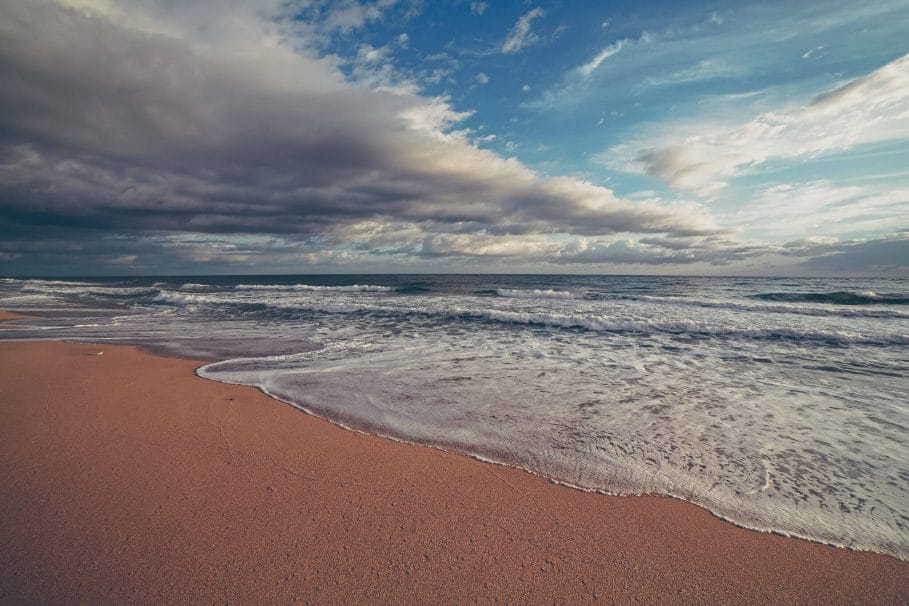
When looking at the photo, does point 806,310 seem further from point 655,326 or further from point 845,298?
point 655,326

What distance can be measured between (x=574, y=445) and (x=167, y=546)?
13.2ft

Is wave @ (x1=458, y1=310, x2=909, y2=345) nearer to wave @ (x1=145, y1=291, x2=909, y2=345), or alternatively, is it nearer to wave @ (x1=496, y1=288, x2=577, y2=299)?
wave @ (x1=145, y1=291, x2=909, y2=345)

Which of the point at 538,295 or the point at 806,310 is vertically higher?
the point at 538,295

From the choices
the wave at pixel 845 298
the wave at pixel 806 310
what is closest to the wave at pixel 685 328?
the wave at pixel 806 310

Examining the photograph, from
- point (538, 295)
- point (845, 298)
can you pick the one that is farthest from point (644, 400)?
point (845, 298)

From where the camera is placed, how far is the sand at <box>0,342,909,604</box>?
2.49 meters

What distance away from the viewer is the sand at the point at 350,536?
249 centimetres

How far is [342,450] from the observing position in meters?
4.36

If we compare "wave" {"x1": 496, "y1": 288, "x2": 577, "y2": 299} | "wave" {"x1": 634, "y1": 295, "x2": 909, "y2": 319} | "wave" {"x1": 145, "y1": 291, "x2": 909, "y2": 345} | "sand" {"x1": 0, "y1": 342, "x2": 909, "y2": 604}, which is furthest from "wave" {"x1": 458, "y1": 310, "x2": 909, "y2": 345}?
"wave" {"x1": 496, "y1": 288, "x2": 577, "y2": 299}

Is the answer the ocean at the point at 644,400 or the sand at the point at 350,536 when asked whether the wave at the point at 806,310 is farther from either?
the sand at the point at 350,536

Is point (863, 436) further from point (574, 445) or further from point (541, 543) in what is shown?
point (541, 543)

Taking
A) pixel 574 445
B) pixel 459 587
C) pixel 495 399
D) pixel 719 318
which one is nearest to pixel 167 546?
pixel 459 587

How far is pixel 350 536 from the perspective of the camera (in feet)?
9.57

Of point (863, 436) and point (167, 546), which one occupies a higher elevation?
point (167, 546)
